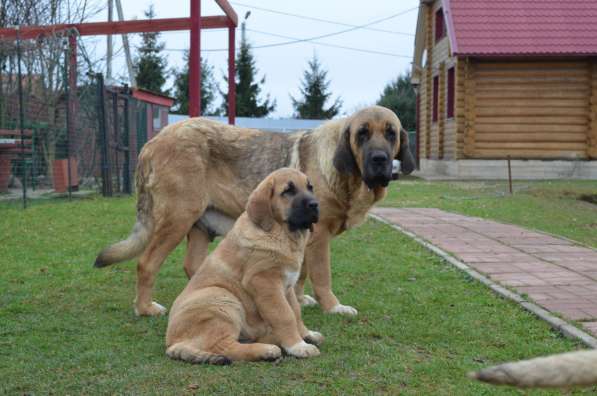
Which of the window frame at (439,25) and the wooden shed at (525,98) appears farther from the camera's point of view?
the window frame at (439,25)

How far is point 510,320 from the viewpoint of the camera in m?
5.34

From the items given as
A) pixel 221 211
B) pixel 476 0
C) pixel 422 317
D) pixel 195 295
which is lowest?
pixel 422 317

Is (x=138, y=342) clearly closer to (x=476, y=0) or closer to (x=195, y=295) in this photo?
(x=195, y=295)

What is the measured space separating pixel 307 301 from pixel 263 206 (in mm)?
1750

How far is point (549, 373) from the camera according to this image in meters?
1.28

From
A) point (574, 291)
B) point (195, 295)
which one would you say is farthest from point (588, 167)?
point (195, 295)

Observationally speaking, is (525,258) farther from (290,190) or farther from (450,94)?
(450,94)

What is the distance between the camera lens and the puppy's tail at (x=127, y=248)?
18.6ft

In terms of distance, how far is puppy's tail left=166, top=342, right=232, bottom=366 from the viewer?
4164 mm

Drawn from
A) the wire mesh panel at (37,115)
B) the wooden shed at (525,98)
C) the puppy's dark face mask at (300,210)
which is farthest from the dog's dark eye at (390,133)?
the wooden shed at (525,98)

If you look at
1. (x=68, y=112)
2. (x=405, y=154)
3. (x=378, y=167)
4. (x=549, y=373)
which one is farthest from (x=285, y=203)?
(x=68, y=112)

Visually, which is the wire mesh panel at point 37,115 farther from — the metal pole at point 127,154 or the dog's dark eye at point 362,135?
the dog's dark eye at point 362,135

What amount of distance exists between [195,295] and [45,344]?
3.89ft

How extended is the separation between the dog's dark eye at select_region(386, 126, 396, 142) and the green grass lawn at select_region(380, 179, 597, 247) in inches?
215
